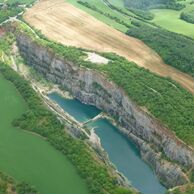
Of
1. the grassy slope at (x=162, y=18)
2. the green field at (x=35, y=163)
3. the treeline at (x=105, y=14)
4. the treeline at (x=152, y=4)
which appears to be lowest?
the green field at (x=35, y=163)

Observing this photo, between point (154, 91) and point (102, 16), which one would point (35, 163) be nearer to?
point (154, 91)

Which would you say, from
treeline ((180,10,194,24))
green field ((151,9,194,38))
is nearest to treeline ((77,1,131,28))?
green field ((151,9,194,38))

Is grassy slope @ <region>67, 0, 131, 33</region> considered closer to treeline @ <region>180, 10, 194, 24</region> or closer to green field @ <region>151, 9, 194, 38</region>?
green field @ <region>151, 9, 194, 38</region>

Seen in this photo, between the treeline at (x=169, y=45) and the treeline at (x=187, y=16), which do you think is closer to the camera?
the treeline at (x=169, y=45)

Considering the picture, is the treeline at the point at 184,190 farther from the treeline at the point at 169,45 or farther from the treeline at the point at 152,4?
the treeline at the point at 152,4

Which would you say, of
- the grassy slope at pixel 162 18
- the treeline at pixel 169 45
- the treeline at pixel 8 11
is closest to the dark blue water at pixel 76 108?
the treeline at pixel 169 45

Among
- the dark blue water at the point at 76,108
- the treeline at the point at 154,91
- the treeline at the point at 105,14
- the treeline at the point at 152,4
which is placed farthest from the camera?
the treeline at the point at 152,4
